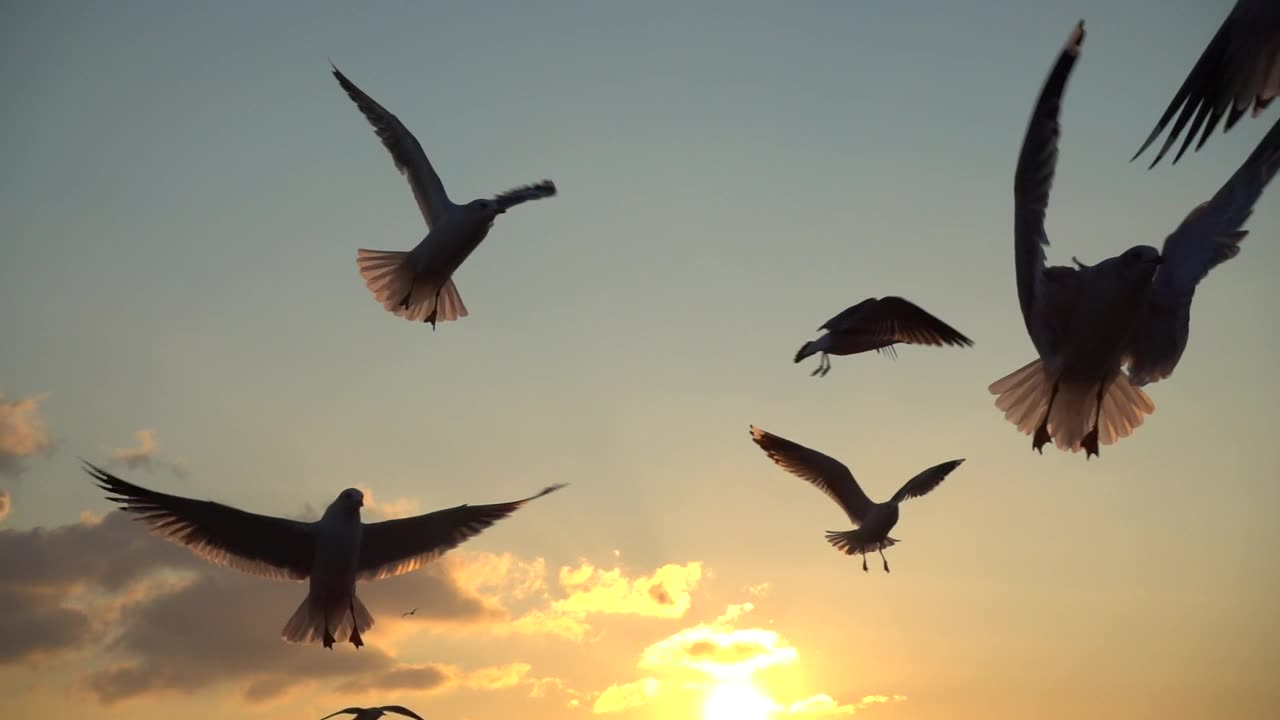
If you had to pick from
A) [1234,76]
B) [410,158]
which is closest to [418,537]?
[410,158]

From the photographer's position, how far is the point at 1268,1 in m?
5.37

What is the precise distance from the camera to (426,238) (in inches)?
427

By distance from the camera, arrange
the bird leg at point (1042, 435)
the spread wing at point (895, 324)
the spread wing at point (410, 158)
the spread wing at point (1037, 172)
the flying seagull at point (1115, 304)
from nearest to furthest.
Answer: the spread wing at point (1037, 172), the flying seagull at point (1115, 304), the bird leg at point (1042, 435), the spread wing at point (895, 324), the spread wing at point (410, 158)

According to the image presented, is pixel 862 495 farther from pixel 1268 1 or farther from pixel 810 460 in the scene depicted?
pixel 1268 1

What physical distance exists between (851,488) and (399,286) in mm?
4931

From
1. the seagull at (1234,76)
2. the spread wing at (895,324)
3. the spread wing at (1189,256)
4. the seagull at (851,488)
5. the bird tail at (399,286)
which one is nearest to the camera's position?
the seagull at (1234,76)

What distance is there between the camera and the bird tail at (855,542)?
1234cm

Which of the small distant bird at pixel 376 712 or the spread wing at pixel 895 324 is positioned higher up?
the spread wing at pixel 895 324

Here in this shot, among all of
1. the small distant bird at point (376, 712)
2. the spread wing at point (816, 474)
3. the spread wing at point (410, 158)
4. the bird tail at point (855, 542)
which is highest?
the spread wing at point (410, 158)

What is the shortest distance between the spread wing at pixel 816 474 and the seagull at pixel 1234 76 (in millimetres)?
7174

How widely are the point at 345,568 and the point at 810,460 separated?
4.83 meters

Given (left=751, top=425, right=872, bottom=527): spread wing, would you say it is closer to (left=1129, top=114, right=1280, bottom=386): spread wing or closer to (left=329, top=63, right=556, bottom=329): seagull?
(left=329, top=63, right=556, bottom=329): seagull

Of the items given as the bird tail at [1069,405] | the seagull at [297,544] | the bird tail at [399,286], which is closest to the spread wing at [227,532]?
the seagull at [297,544]

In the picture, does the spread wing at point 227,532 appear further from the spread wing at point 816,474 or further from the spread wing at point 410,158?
the spread wing at point 816,474
